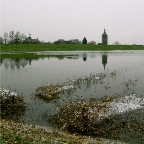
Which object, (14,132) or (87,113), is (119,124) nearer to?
(87,113)

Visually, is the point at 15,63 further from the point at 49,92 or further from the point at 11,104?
the point at 11,104

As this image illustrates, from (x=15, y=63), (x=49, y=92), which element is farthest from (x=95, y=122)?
(x=15, y=63)

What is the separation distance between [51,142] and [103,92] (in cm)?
1330

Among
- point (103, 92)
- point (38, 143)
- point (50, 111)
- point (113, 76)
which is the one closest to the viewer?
point (38, 143)

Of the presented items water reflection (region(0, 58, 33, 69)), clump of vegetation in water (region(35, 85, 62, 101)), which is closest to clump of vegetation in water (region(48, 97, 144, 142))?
clump of vegetation in water (region(35, 85, 62, 101))

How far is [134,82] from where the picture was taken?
2911cm

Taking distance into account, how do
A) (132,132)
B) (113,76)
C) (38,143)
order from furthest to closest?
(113,76)
(132,132)
(38,143)

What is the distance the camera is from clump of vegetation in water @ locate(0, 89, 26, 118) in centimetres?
1915

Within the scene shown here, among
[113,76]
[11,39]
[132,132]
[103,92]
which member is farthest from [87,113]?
[11,39]

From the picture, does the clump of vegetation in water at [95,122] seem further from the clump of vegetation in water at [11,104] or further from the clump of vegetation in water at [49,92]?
the clump of vegetation in water at [49,92]

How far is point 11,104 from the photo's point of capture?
66.0 ft

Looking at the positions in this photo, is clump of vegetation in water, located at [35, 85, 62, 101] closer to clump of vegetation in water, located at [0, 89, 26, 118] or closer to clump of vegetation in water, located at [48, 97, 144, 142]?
clump of vegetation in water, located at [0, 89, 26, 118]

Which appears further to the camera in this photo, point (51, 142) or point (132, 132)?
point (132, 132)

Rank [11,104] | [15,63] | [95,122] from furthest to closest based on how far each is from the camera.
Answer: [15,63] < [11,104] < [95,122]
